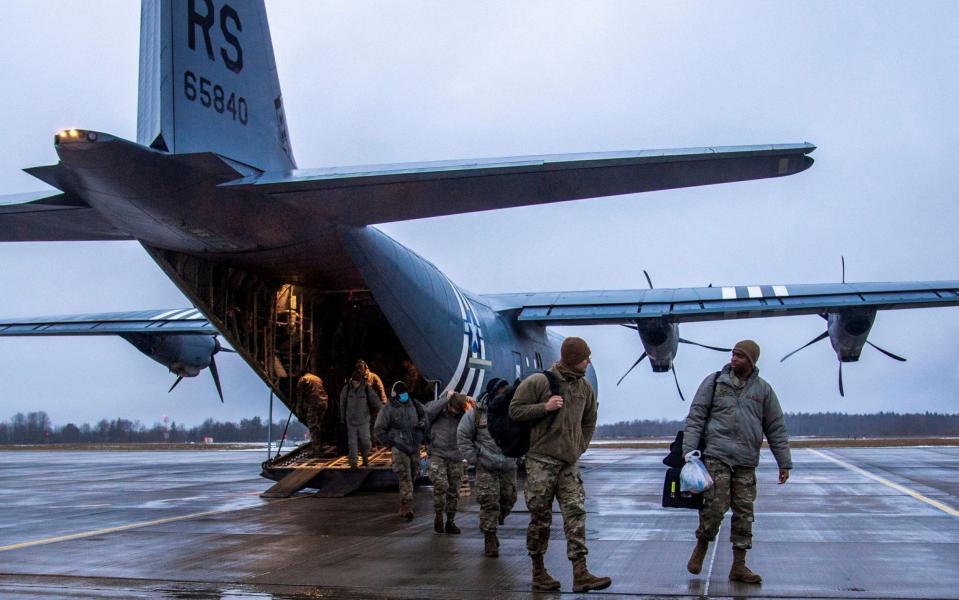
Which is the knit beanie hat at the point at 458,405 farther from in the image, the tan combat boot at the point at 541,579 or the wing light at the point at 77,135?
the wing light at the point at 77,135

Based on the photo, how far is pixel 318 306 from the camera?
1539 cm

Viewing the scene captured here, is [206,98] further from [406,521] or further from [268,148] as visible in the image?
[406,521]

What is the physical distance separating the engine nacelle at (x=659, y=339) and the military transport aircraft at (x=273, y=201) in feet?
11.7

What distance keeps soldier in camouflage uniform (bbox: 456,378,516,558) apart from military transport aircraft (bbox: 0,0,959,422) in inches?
88.9

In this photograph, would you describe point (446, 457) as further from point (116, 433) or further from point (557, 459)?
point (116, 433)

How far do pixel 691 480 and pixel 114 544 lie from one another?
5.51 m

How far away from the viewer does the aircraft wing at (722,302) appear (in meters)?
17.8

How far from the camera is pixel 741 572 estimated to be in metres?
6.23

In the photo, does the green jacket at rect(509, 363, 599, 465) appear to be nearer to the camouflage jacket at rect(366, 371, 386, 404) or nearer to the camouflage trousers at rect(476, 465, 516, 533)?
the camouflage trousers at rect(476, 465, 516, 533)

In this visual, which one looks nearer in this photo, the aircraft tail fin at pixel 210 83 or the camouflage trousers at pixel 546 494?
the camouflage trousers at pixel 546 494

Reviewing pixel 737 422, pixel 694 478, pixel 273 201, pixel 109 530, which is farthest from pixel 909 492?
pixel 109 530

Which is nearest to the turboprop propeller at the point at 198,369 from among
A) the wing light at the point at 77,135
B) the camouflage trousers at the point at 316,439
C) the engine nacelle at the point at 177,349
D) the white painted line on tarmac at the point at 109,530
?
the engine nacelle at the point at 177,349

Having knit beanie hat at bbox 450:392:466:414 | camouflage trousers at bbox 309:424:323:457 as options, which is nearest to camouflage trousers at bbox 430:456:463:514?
knit beanie hat at bbox 450:392:466:414

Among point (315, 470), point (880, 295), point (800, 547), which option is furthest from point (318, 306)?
point (880, 295)
